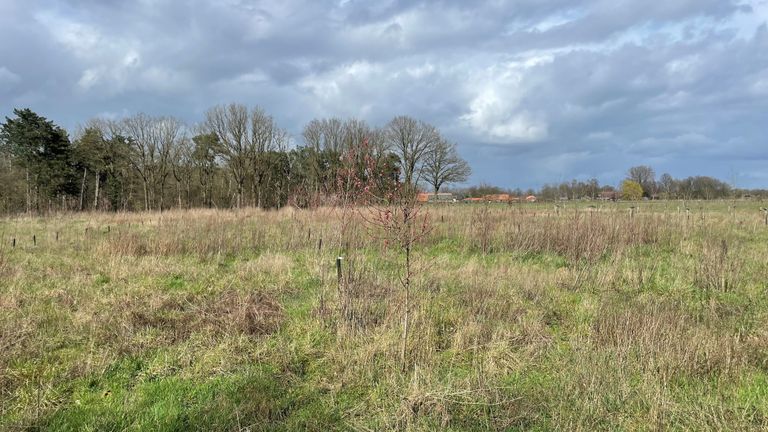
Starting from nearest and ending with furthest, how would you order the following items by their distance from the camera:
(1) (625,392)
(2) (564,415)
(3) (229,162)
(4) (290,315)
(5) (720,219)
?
(2) (564,415)
(1) (625,392)
(4) (290,315)
(5) (720,219)
(3) (229,162)

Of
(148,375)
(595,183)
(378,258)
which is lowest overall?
(148,375)

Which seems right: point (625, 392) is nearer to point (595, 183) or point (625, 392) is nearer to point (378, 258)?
point (378, 258)

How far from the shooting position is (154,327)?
207 inches

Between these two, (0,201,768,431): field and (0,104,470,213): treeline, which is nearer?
(0,201,768,431): field

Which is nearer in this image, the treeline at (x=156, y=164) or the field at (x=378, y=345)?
the field at (x=378, y=345)

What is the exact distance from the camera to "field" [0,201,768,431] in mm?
3223

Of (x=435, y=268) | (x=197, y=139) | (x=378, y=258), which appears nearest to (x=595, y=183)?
(x=435, y=268)

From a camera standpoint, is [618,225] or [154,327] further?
[618,225]

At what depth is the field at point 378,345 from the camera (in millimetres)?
3223

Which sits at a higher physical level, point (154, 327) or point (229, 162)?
point (229, 162)

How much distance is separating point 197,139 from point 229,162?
12.3ft

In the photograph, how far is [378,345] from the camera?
4.33 meters

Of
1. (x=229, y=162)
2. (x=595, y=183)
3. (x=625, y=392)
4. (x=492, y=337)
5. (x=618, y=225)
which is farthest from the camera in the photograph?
(x=229, y=162)

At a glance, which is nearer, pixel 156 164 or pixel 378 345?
pixel 378 345
